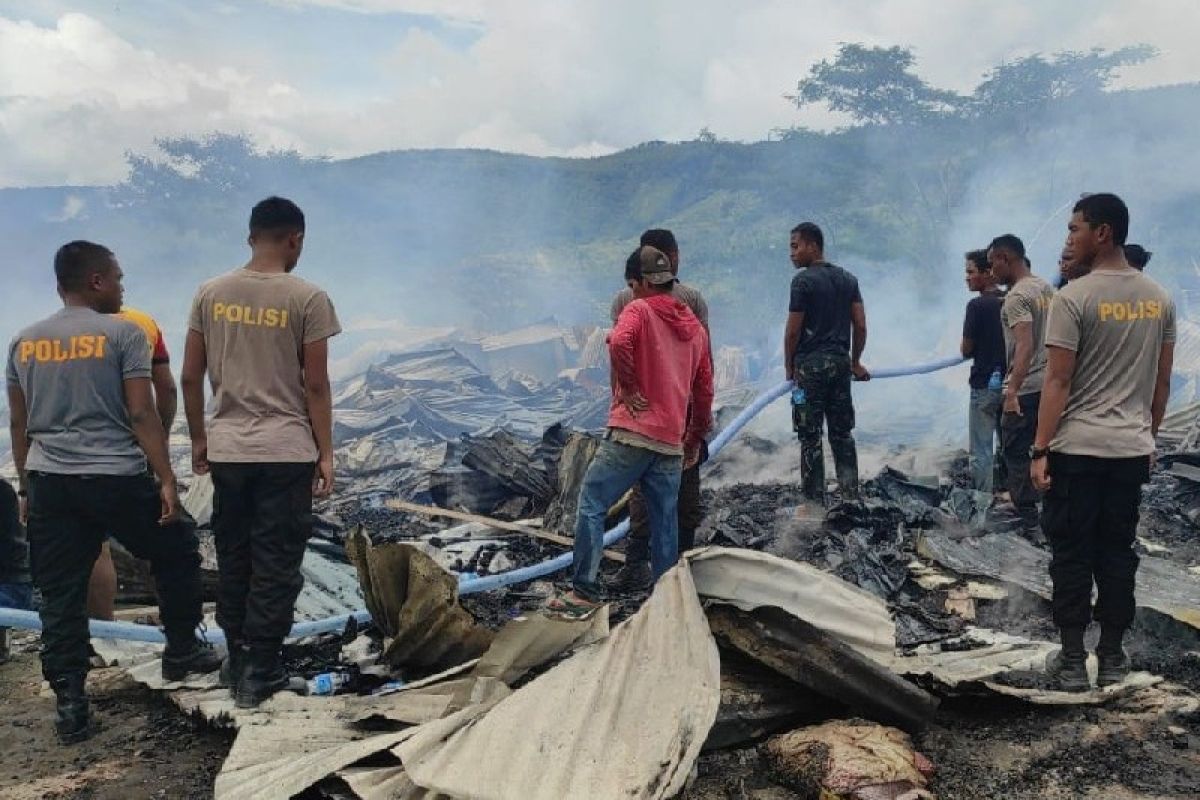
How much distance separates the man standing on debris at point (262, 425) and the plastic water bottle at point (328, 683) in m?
0.18

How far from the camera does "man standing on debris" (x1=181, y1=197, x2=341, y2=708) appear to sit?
11.1ft

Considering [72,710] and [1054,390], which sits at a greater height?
[1054,390]

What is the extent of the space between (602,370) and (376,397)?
6263mm

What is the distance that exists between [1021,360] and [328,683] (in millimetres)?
4583

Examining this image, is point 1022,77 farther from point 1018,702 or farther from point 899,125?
point 1018,702

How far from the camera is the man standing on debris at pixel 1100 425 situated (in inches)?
134

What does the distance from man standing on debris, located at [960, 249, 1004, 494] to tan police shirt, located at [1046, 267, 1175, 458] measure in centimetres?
293

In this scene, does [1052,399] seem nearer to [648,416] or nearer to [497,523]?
[648,416]

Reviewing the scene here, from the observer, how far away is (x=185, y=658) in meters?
3.76

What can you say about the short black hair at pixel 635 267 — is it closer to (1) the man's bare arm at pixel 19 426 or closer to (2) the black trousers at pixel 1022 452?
(1) the man's bare arm at pixel 19 426

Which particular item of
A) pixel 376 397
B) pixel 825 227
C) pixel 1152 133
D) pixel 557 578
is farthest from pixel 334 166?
pixel 557 578

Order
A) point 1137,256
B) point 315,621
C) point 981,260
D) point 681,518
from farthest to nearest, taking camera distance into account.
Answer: point 981,260, point 1137,256, point 681,518, point 315,621

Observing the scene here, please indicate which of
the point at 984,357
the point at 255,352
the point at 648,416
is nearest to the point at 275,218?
the point at 255,352

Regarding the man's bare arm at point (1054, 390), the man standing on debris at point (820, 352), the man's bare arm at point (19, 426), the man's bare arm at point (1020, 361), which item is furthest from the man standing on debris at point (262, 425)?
the man's bare arm at point (1020, 361)
